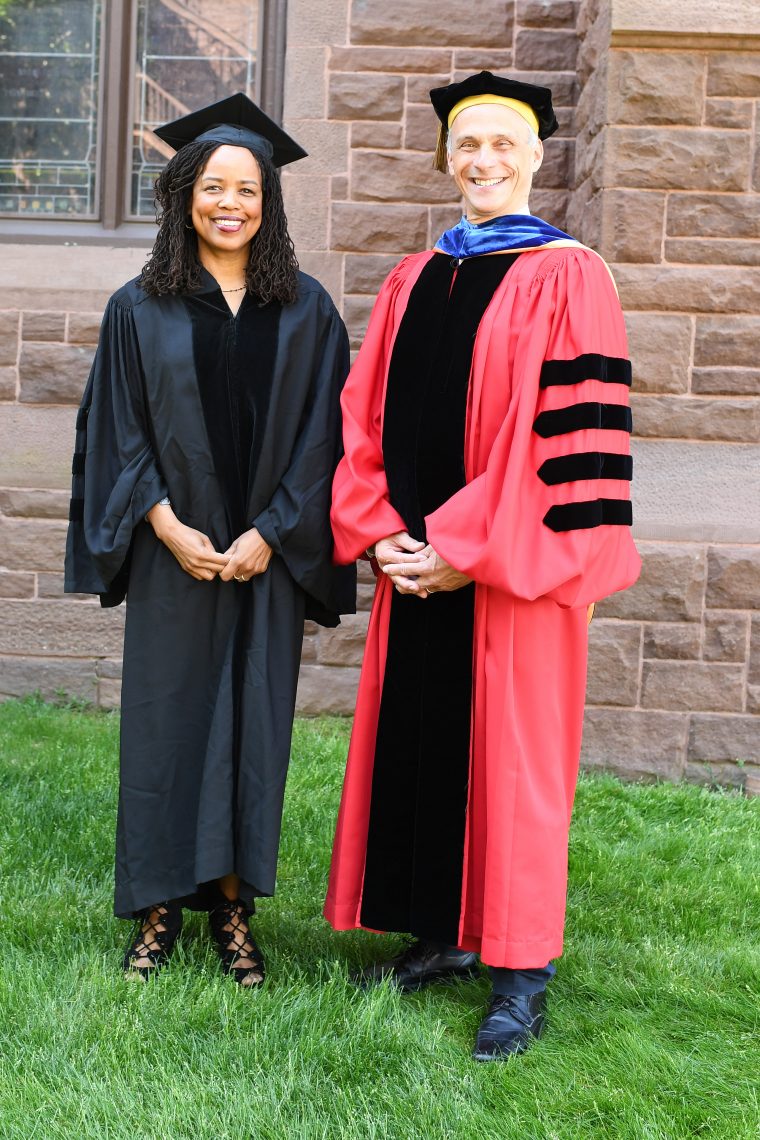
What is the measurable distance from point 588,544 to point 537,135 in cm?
102

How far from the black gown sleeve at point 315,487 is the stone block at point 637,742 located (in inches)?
85.6

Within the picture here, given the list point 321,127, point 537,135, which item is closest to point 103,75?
A: point 321,127

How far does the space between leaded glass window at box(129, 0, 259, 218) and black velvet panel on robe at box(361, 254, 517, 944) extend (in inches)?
126

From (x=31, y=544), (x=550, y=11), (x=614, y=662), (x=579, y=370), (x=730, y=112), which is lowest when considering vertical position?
(x=614, y=662)

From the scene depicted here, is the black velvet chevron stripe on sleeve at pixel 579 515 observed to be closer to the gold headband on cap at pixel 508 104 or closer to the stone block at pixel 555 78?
the gold headband on cap at pixel 508 104

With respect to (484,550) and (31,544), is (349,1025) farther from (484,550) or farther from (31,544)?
(31,544)

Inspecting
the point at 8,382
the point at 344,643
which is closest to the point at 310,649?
the point at 344,643

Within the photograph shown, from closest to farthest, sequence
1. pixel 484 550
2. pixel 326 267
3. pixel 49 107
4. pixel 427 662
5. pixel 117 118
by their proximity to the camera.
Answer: pixel 484 550 → pixel 427 662 → pixel 326 267 → pixel 117 118 → pixel 49 107

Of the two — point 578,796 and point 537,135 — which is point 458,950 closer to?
point 578,796

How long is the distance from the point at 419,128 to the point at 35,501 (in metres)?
2.40

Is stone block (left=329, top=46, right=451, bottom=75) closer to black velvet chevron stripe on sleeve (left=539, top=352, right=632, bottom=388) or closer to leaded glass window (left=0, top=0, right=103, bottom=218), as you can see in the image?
leaded glass window (left=0, top=0, right=103, bottom=218)

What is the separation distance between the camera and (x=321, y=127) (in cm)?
535

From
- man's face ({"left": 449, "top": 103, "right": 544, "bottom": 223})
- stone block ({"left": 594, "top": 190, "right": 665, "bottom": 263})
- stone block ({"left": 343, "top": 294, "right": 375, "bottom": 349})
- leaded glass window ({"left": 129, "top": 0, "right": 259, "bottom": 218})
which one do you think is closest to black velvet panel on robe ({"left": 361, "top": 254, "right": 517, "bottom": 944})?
man's face ({"left": 449, "top": 103, "right": 544, "bottom": 223})

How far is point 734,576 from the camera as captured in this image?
4.89m
